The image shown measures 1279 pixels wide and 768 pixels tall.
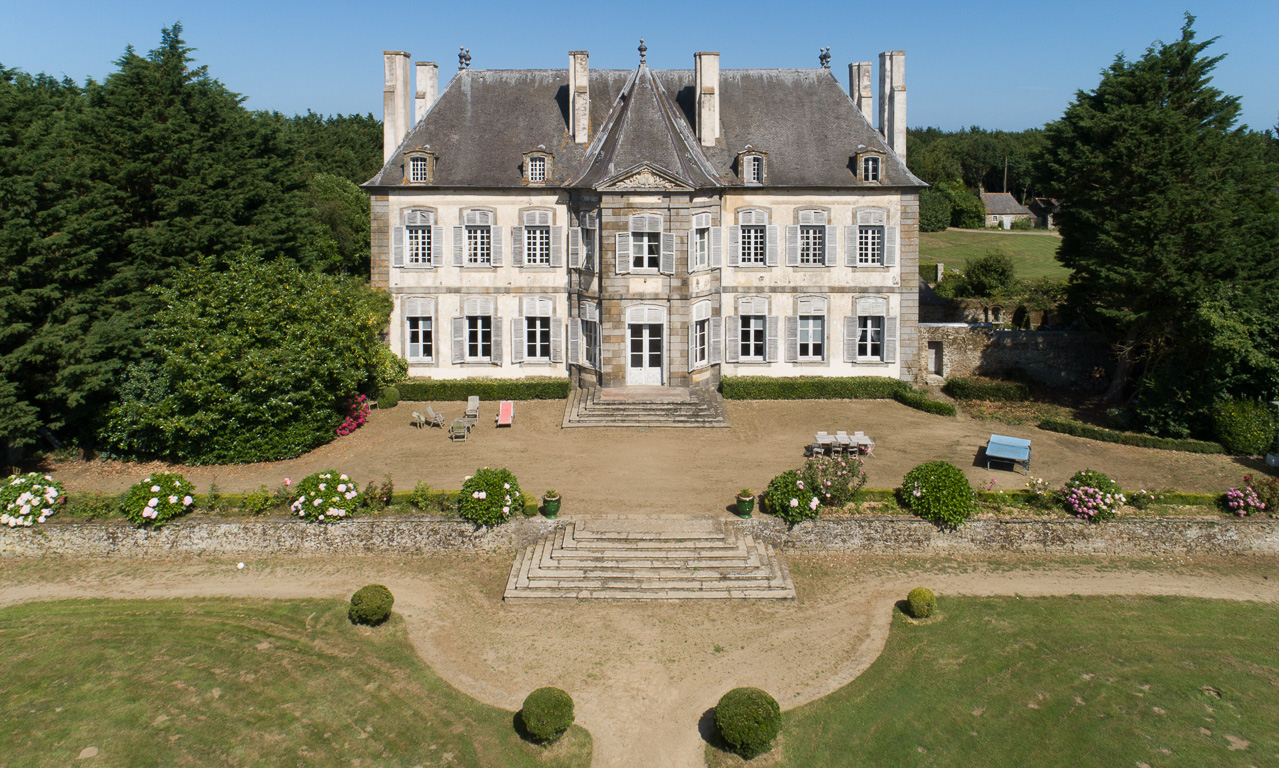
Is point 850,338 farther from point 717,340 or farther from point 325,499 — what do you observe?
point 325,499

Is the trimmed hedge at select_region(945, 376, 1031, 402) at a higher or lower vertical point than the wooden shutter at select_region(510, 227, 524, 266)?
lower

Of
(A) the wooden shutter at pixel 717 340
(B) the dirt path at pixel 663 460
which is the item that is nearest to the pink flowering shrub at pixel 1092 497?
(B) the dirt path at pixel 663 460

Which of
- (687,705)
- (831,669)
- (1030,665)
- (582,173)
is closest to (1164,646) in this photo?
(1030,665)

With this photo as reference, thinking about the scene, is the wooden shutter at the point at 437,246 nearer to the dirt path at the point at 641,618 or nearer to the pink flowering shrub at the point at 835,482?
the dirt path at the point at 641,618

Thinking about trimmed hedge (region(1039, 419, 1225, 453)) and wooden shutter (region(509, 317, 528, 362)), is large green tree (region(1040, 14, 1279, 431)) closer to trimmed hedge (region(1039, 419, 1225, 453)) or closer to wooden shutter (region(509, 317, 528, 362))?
trimmed hedge (region(1039, 419, 1225, 453))

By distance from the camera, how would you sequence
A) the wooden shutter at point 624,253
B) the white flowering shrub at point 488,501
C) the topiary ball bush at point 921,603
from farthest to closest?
the wooden shutter at point 624,253, the white flowering shrub at point 488,501, the topiary ball bush at point 921,603

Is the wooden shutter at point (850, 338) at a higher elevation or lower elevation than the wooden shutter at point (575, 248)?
lower

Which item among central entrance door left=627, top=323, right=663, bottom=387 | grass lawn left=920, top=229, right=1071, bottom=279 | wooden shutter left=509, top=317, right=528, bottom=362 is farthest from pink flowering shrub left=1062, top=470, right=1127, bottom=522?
grass lawn left=920, top=229, right=1071, bottom=279
